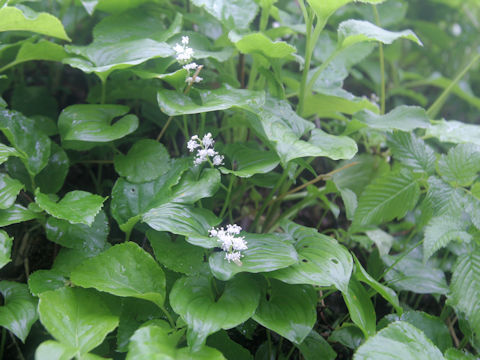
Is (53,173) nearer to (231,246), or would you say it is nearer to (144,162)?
(144,162)

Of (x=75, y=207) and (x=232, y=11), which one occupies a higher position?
(x=232, y=11)

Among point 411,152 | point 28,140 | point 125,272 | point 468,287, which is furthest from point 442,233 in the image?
point 28,140

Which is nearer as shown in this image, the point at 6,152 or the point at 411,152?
the point at 6,152

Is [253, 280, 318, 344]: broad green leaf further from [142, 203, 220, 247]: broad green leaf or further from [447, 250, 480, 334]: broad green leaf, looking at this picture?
[447, 250, 480, 334]: broad green leaf

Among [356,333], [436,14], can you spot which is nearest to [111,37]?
[356,333]

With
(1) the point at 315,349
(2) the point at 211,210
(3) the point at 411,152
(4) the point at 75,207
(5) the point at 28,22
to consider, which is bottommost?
(1) the point at 315,349

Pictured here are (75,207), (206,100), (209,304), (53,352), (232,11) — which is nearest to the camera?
(53,352)

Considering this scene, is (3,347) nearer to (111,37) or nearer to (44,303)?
(44,303)

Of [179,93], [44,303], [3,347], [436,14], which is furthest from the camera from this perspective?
[436,14]

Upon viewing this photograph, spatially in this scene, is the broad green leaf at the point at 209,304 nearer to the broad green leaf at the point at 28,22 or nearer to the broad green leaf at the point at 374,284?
the broad green leaf at the point at 374,284
